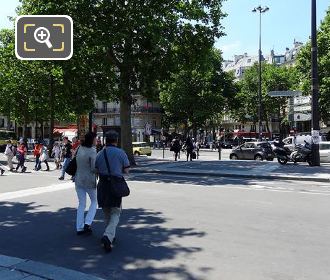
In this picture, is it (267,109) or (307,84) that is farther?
(267,109)

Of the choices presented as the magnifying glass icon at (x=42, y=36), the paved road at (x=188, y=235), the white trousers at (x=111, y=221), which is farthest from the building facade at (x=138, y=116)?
the white trousers at (x=111, y=221)

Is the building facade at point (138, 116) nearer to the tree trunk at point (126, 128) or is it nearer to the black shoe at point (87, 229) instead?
the tree trunk at point (126, 128)

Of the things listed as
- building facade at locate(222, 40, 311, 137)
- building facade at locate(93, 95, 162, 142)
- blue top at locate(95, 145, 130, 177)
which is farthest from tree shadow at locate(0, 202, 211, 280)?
building facade at locate(222, 40, 311, 137)

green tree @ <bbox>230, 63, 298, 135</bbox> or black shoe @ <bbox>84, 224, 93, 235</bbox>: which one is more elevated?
green tree @ <bbox>230, 63, 298, 135</bbox>

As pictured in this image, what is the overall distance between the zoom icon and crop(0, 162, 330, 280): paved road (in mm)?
3483

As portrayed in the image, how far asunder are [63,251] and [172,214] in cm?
328

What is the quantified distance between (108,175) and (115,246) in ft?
3.42

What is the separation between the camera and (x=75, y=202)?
11609 millimetres

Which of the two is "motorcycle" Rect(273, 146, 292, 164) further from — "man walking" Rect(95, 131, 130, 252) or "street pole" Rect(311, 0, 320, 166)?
"man walking" Rect(95, 131, 130, 252)

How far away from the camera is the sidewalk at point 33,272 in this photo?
5.45m

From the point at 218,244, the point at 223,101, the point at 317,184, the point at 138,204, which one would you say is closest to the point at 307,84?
the point at 223,101

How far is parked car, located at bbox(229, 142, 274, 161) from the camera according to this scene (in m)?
33.4

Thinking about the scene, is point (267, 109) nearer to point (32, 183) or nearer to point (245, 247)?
point (32, 183)

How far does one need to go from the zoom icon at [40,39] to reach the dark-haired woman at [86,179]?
388cm
